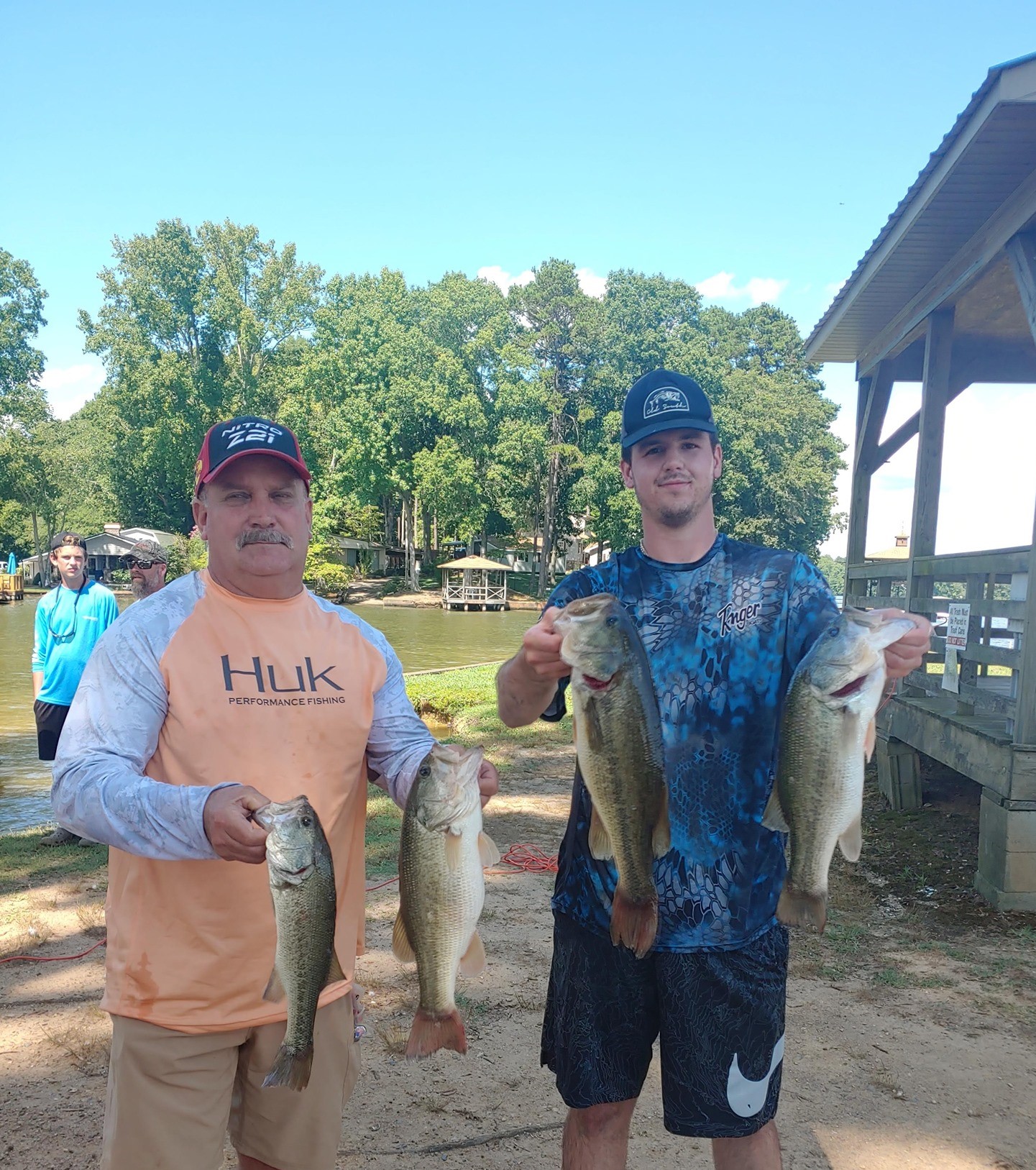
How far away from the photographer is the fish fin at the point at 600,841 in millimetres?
2381

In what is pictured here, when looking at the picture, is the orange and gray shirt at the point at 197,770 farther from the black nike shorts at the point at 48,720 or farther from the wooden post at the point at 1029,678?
the black nike shorts at the point at 48,720

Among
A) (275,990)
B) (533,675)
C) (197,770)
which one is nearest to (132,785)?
(197,770)

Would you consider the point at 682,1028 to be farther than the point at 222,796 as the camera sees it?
Yes

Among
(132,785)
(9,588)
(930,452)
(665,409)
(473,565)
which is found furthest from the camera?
(473,565)

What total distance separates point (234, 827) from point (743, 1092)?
166 centimetres

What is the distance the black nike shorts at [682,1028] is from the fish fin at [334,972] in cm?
72

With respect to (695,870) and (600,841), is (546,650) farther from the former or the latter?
(695,870)

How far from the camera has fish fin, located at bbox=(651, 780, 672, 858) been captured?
2346mm

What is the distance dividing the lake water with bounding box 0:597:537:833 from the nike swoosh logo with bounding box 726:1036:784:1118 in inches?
338

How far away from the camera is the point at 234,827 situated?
1.98 m

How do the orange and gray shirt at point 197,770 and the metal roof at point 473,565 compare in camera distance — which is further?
the metal roof at point 473,565

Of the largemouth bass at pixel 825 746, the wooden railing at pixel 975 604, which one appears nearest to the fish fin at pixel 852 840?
the largemouth bass at pixel 825 746

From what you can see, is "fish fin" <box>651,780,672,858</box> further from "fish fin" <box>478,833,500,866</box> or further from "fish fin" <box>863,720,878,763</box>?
"fish fin" <box>863,720,878,763</box>

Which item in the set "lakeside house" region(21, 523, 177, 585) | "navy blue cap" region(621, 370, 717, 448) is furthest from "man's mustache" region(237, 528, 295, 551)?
"lakeside house" region(21, 523, 177, 585)
